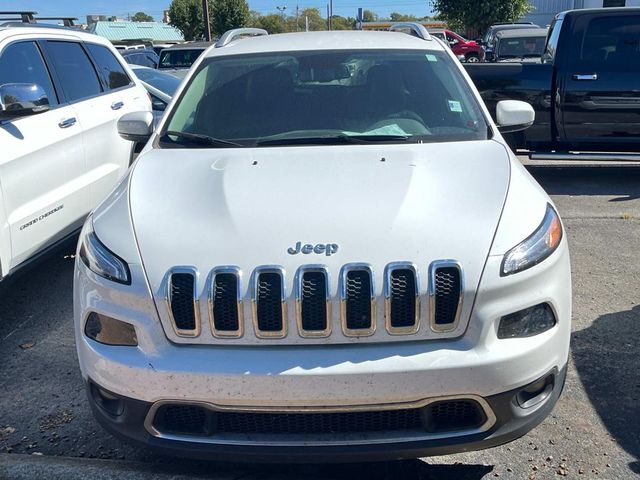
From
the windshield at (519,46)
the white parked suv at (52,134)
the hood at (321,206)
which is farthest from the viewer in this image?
the windshield at (519,46)

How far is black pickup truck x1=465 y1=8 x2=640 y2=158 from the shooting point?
755cm

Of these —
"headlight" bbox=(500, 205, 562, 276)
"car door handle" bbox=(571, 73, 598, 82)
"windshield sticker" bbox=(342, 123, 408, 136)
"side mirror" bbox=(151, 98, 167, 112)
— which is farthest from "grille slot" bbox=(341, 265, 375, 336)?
"side mirror" bbox=(151, 98, 167, 112)

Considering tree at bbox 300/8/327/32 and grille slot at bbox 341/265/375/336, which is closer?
grille slot at bbox 341/265/375/336

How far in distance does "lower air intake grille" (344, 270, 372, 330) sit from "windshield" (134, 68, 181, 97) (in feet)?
24.3

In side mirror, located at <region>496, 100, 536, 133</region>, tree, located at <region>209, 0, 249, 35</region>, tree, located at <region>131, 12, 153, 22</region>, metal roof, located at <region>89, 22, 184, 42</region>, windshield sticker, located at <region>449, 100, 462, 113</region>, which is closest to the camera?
windshield sticker, located at <region>449, 100, 462, 113</region>

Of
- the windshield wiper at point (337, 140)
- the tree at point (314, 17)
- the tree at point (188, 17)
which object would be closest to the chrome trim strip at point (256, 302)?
the windshield wiper at point (337, 140)

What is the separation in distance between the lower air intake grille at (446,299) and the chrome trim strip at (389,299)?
0.22 feet

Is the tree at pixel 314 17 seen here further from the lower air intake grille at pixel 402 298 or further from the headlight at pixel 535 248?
the lower air intake grille at pixel 402 298

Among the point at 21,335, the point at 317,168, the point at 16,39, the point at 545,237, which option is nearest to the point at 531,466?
the point at 545,237

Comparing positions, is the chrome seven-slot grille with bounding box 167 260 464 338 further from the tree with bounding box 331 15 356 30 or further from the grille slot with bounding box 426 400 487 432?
the tree with bounding box 331 15 356 30

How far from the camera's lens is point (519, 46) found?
58.3 feet

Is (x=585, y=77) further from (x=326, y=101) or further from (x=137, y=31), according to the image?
(x=137, y=31)

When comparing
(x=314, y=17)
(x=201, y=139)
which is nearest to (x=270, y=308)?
(x=201, y=139)

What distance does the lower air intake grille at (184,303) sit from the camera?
2.50 meters
